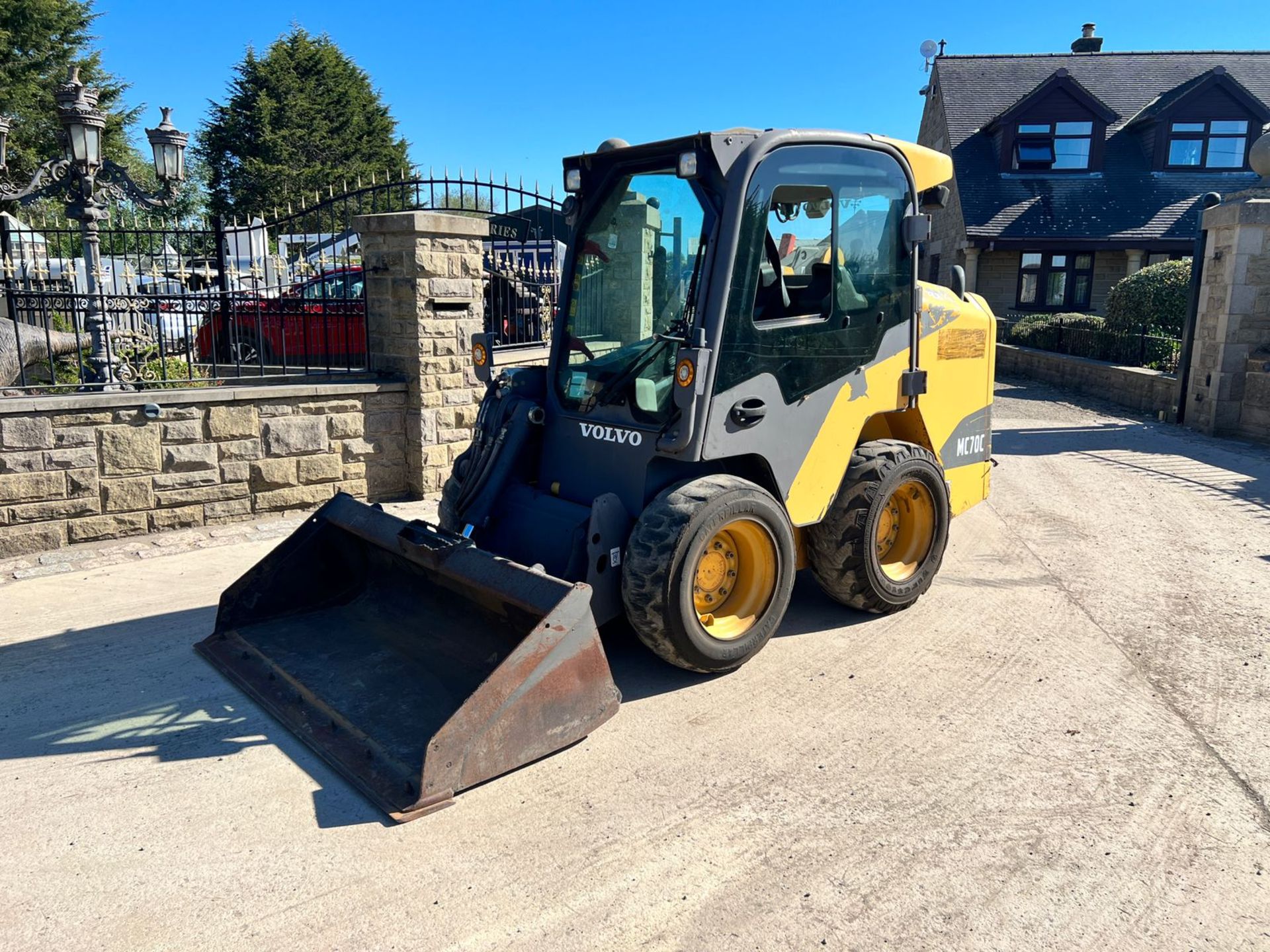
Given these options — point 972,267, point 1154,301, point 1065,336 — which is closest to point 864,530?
point 1154,301

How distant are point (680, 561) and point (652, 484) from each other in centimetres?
54

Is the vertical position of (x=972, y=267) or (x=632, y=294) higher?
(x=972, y=267)

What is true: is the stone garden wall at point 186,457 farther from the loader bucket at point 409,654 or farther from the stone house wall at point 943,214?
the stone house wall at point 943,214

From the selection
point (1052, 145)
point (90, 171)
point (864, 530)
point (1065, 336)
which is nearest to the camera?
point (864, 530)

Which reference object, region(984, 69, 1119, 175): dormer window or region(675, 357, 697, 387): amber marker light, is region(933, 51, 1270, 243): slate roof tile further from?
region(675, 357, 697, 387): amber marker light

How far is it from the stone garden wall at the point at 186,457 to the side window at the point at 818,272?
4104 millimetres

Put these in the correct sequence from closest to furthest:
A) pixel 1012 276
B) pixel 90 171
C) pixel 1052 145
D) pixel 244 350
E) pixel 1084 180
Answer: pixel 90 171 < pixel 244 350 < pixel 1012 276 < pixel 1052 145 < pixel 1084 180

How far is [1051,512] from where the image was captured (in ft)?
25.6

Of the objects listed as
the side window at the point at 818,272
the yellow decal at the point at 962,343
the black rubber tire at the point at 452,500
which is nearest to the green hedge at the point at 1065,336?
the yellow decal at the point at 962,343

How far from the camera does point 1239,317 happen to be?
34.4ft

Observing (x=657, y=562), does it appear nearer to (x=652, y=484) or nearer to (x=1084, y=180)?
(x=652, y=484)

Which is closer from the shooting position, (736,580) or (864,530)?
(736,580)

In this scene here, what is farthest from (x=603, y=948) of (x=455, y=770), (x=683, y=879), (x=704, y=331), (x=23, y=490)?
(x=23, y=490)

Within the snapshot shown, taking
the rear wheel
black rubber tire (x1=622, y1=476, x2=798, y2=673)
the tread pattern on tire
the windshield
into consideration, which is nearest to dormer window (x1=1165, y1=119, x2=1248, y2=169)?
the rear wheel
